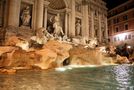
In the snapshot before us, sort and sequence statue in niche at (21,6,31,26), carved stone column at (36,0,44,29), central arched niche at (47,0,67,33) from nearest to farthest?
statue in niche at (21,6,31,26) → carved stone column at (36,0,44,29) → central arched niche at (47,0,67,33)

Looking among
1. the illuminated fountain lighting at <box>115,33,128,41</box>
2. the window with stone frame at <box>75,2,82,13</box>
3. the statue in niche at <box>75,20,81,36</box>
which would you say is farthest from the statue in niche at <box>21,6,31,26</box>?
the illuminated fountain lighting at <box>115,33,128,41</box>

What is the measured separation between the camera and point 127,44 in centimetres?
4144

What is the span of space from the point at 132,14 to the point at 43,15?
25226 mm

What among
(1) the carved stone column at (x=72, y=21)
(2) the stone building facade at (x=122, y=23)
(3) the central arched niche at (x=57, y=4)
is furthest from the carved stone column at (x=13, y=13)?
(2) the stone building facade at (x=122, y=23)

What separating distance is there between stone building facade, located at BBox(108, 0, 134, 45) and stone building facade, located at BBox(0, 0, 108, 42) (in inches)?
353

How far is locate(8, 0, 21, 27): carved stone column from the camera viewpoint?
19.2 metres

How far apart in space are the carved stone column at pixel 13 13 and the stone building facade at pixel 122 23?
1132 inches

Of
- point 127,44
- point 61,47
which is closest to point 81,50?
point 61,47

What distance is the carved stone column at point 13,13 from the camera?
63.1ft

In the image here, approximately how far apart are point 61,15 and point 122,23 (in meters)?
21.8

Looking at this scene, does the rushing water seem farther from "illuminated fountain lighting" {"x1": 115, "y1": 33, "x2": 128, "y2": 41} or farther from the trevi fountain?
"illuminated fountain lighting" {"x1": 115, "y1": 33, "x2": 128, "y2": 41}

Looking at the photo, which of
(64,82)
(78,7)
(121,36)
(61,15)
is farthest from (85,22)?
(64,82)

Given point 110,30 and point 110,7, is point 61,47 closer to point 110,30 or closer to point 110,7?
point 110,30

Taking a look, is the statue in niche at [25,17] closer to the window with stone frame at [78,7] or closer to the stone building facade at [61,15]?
the stone building facade at [61,15]
